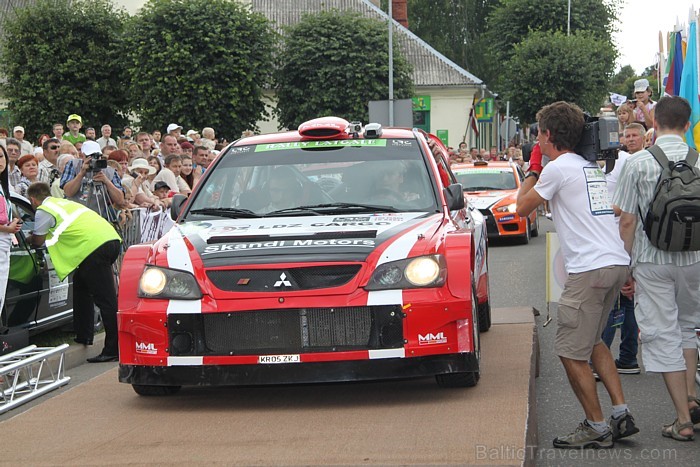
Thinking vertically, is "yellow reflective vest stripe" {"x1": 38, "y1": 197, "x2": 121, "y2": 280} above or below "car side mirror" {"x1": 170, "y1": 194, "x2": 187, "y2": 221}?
below

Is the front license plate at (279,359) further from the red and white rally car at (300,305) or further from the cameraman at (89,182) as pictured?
the cameraman at (89,182)

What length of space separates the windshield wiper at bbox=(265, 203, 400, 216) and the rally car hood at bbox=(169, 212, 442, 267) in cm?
12

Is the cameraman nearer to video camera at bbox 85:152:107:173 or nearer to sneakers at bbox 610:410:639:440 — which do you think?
video camera at bbox 85:152:107:173

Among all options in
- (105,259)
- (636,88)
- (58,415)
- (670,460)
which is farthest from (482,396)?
(636,88)

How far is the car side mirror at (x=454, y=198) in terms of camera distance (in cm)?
784

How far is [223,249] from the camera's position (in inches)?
276

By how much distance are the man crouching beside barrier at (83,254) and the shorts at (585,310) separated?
492cm

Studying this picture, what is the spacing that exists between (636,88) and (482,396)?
872 cm

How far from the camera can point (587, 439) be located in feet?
20.2

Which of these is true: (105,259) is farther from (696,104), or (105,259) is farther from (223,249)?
(696,104)

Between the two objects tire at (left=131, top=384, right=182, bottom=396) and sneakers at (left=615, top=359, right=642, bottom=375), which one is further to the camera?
sneakers at (left=615, top=359, right=642, bottom=375)

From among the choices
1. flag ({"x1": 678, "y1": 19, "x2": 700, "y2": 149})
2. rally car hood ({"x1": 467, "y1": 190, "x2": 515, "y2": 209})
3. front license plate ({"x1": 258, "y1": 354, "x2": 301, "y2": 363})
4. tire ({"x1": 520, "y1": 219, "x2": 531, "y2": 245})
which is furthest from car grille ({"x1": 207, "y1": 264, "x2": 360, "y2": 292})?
tire ({"x1": 520, "y1": 219, "x2": 531, "y2": 245})

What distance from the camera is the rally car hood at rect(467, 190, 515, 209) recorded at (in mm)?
21141

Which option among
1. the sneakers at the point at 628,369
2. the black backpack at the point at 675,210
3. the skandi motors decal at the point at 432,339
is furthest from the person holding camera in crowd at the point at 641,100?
the skandi motors decal at the point at 432,339
